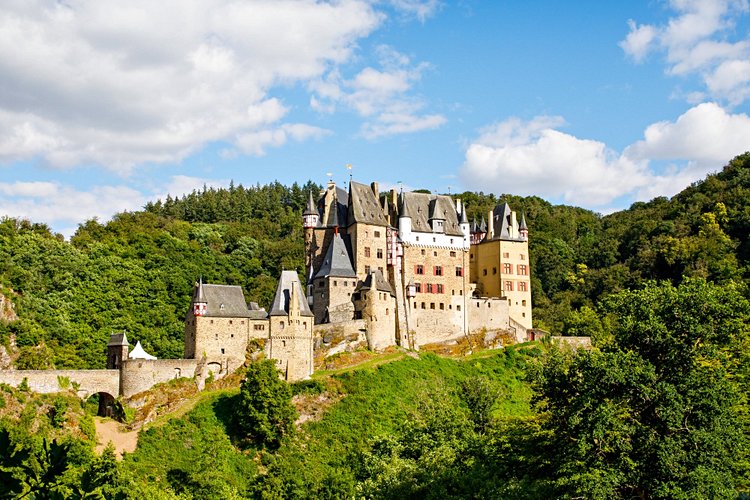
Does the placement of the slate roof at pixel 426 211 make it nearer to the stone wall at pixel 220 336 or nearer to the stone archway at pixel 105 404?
the stone wall at pixel 220 336

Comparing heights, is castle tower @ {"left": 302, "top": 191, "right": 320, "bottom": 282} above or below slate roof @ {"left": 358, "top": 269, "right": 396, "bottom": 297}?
above

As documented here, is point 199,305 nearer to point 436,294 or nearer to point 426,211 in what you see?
point 436,294

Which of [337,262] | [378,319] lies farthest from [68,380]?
[378,319]

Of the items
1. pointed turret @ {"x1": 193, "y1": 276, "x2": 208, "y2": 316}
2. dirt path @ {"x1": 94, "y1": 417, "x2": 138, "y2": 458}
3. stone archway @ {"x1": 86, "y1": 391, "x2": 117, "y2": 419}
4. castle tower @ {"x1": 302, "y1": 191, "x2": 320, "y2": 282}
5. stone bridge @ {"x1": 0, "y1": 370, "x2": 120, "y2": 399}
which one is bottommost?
dirt path @ {"x1": 94, "y1": 417, "x2": 138, "y2": 458}

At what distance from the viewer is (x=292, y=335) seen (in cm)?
5797

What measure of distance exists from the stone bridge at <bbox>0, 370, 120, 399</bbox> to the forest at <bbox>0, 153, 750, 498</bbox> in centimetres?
112

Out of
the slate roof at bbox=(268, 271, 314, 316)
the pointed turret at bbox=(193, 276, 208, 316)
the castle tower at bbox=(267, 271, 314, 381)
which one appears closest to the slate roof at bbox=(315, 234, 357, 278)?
the slate roof at bbox=(268, 271, 314, 316)

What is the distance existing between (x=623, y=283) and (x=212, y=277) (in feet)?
157

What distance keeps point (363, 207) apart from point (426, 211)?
678cm

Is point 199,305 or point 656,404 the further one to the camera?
point 199,305

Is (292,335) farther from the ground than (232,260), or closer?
closer

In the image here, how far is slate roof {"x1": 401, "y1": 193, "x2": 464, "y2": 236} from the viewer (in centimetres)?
7031

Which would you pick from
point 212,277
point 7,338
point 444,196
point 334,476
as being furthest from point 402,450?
point 212,277

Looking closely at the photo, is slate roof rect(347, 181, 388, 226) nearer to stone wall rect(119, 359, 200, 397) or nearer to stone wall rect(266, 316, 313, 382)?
stone wall rect(266, 316, 313, 382)
